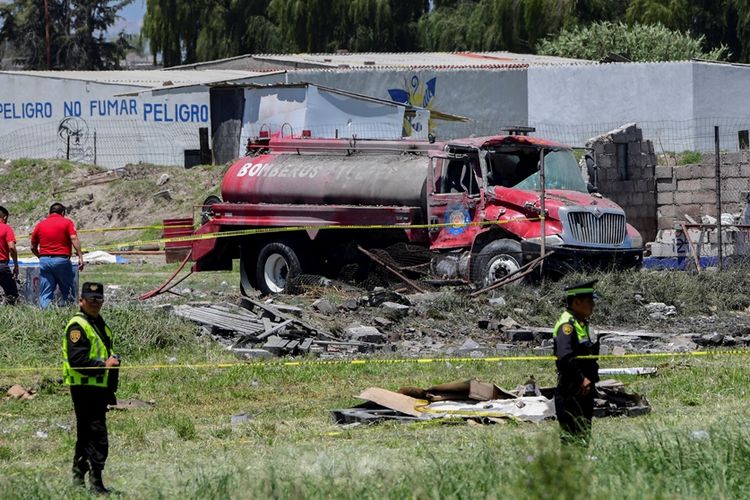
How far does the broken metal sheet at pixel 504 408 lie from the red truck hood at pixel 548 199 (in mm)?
8272

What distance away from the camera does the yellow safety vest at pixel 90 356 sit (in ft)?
29.9

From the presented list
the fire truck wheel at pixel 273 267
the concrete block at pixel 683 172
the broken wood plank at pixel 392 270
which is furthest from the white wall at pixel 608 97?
the broken wood plank at pixel 392 270

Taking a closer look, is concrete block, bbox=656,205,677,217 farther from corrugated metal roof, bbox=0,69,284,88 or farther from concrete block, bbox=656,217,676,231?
corrugated metal roof, bbox=0,69,284,88

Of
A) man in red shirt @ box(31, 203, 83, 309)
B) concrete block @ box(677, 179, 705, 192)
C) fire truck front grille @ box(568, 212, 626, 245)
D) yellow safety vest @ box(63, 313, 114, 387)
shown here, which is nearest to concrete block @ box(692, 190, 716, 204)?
concrete block @ box(677, 179, 705, 192)

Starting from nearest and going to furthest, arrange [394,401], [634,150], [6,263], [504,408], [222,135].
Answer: [504,408]
[394,401]
[6,263]
[634,150]
[222,135]

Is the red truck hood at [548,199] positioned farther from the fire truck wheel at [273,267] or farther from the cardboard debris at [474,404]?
the cardboard debris at [474,404]

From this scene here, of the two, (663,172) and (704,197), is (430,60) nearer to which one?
(663,172)

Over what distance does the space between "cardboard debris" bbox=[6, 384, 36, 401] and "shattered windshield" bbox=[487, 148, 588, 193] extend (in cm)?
907

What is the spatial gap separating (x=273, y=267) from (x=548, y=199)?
5.01 meters

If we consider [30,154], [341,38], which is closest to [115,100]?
[30,154]

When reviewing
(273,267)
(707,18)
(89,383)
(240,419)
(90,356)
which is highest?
(707,18)

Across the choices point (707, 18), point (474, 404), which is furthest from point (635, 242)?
point (707, 18)

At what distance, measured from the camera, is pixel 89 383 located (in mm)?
9117

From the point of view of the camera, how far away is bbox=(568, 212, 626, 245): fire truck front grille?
1966 cm
